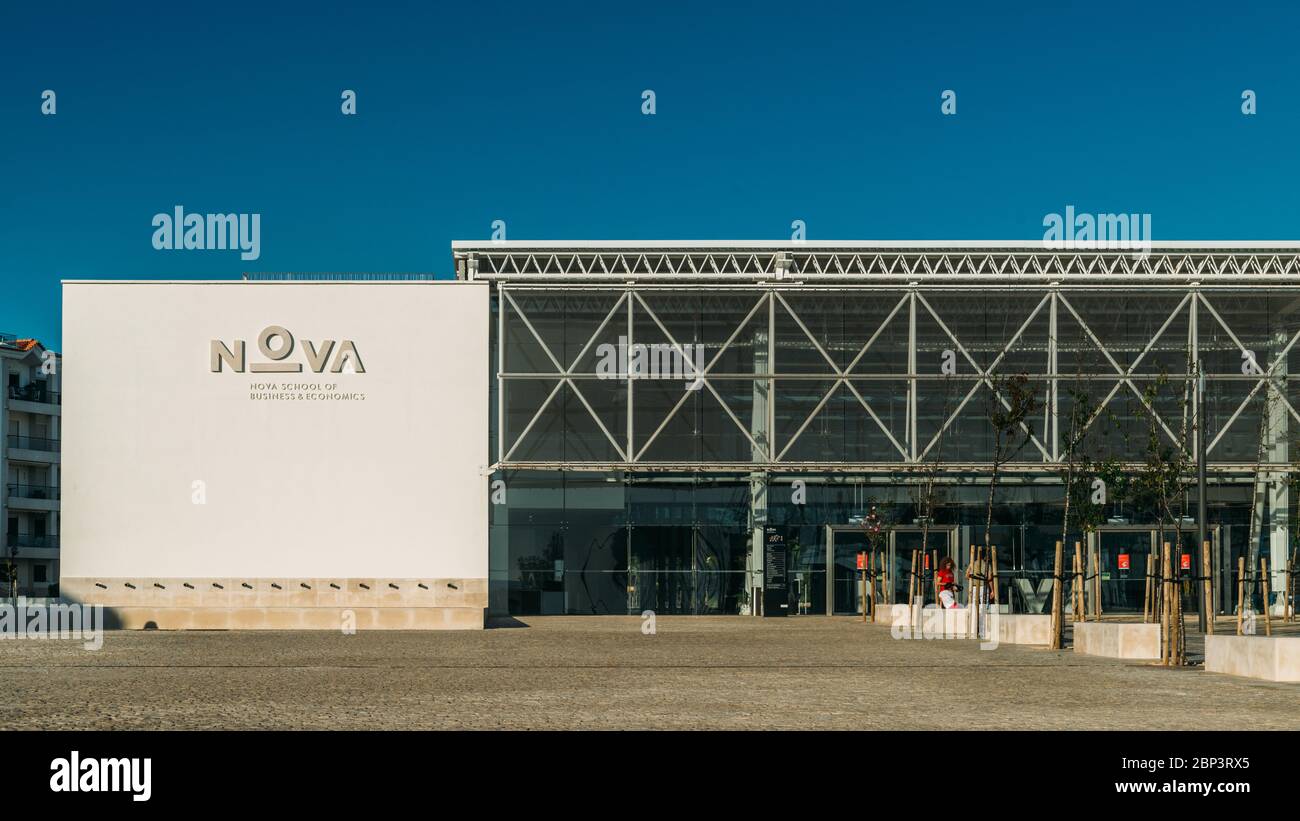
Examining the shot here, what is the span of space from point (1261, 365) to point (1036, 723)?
33.8 meters

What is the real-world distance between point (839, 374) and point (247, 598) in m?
16.2

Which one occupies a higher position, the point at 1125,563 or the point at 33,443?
the point at 33,443

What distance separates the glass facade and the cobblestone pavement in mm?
14853

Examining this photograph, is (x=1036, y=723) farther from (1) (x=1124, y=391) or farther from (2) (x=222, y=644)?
(1) (x=1124, y=391)

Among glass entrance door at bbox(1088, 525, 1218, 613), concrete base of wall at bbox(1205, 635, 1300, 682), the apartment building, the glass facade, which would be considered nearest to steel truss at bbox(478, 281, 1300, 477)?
the glass facade

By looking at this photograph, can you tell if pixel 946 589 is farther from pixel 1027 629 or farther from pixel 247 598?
pixel 247 598

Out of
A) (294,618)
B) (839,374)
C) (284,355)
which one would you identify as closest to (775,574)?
(839,374)

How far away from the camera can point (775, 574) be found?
44.5 meters

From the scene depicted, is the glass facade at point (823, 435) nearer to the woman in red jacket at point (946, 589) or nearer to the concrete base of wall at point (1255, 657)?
the woman in red jacket at point (946, 589)
